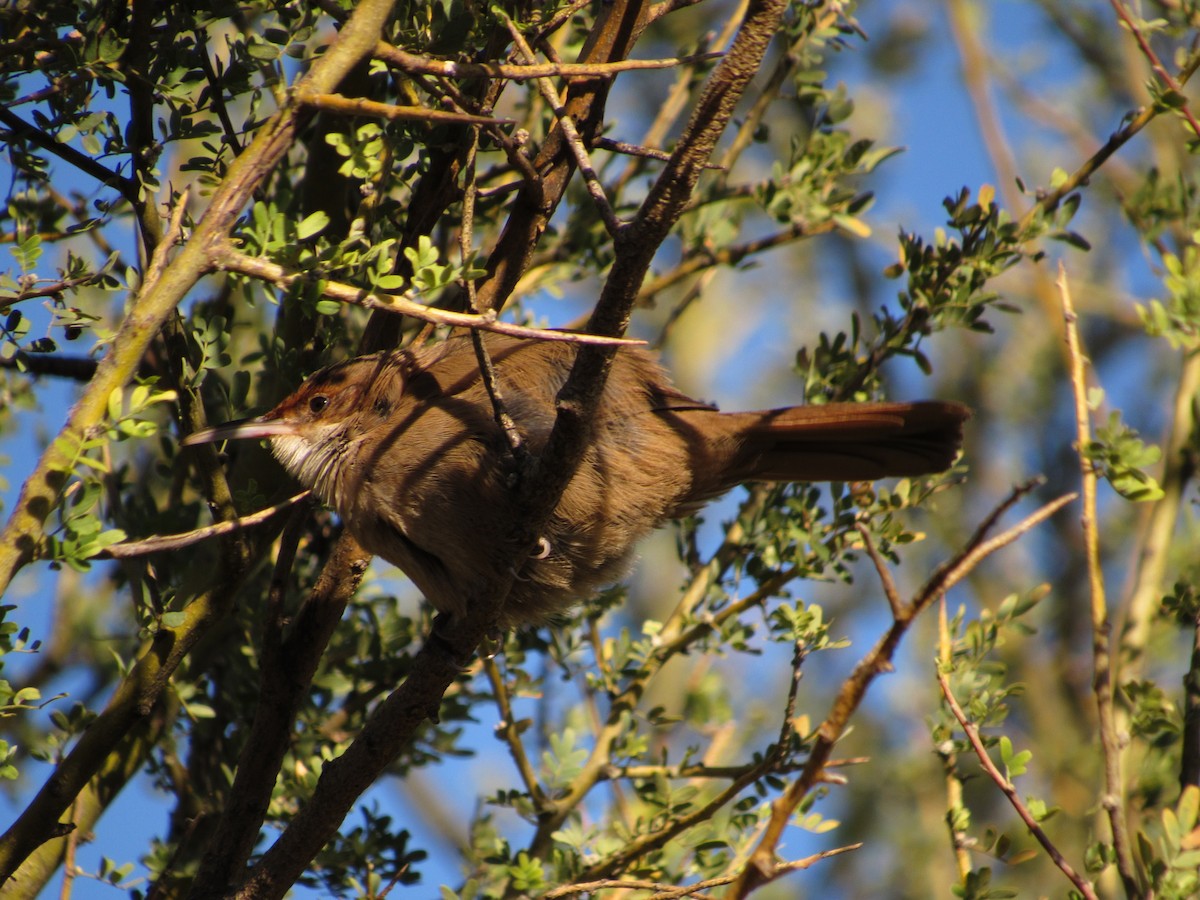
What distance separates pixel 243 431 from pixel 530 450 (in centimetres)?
81

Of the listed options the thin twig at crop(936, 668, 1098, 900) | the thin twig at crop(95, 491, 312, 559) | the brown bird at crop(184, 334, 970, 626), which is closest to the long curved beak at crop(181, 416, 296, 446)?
the brown bird at crop(184, 334, 970, 626)

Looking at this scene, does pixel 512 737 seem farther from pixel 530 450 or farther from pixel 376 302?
pixel 376 302

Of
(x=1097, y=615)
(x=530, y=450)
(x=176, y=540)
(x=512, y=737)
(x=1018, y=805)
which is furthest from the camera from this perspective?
(x=512, y=737)

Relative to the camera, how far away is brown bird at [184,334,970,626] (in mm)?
3236

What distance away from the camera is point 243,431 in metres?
3.22

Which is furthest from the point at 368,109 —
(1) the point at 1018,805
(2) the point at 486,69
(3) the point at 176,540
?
(1) the point at 1018,805

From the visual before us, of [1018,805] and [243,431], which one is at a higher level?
[243,431]

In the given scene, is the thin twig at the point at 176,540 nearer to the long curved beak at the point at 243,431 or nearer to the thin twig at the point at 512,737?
the long curved beak at the point at 243,431

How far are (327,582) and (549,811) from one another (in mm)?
1052

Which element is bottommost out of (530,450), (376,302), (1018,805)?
(1018,805)

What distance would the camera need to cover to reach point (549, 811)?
3.58 meters

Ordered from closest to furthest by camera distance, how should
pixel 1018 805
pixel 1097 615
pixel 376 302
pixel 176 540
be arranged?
pixel 376 302 → pixel 176 540 → pixel 1018 805 → pixel 1097 615

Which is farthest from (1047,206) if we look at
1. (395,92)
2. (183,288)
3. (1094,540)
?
(183,288)

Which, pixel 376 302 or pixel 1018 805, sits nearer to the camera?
pixel 376 302
